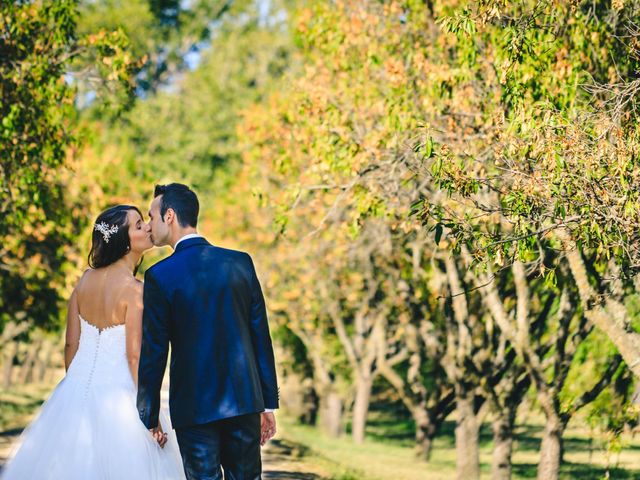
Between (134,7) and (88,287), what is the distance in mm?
53042

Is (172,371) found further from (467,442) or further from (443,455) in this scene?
(443,455)

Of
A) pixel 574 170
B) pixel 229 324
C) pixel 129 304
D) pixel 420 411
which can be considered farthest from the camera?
pixel 420 411

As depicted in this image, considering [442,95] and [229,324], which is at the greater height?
[442,95]

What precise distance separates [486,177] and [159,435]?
382 centimetres

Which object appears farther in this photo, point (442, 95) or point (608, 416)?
point (608, 416)

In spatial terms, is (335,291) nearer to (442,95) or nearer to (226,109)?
(442,95)

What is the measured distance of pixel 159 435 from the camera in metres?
6.25

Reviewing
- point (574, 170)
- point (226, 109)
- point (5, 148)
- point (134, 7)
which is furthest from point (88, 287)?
point (134, 7)

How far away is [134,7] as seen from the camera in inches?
2247

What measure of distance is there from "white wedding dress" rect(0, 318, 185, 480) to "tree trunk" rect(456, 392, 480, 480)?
962 cm

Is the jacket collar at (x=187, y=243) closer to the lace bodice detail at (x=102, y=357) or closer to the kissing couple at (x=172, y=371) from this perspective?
the kissing couple at (x=172, y=371)

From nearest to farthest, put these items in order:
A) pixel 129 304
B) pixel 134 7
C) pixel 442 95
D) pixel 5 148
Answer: pixel 129 304 → pixel 442 95 → pixel 5 148 → pixel 134 7

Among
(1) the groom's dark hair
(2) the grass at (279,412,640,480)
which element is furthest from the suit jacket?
(2) the grass at (279,412,640,480)

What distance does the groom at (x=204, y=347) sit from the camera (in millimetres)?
5523
